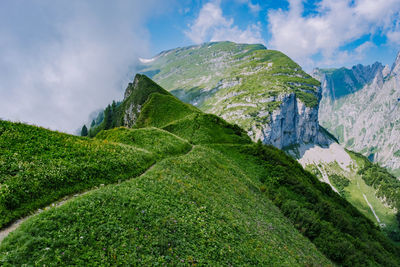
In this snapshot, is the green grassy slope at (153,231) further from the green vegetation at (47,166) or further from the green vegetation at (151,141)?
the green vegetation at (151,141)

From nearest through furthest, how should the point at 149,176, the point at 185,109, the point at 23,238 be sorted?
the point at 23,238 → the point at 149,176 → the point at 185,109

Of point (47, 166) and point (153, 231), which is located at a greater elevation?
point (47, 166)

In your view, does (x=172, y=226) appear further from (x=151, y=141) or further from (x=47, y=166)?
(x=151, y=141)

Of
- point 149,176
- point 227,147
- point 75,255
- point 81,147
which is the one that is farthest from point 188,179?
point 227,147

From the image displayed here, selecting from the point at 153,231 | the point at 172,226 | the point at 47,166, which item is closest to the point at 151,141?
the point at 47,166

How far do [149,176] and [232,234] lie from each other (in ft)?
33.1

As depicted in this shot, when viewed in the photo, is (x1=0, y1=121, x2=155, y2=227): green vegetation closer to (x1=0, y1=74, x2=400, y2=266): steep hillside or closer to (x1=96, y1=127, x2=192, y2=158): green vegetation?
(x1=0, y1=74, x2=400, y2=266): steep hillside

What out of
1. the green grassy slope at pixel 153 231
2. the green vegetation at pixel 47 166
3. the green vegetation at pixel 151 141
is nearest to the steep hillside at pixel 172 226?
the green grassy slope at pixel 153 231

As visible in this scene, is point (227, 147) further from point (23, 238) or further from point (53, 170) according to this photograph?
point (23, 238)

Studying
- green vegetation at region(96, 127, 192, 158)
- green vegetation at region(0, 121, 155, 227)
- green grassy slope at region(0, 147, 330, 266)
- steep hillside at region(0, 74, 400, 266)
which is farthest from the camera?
green vegetation at region(96, 127, 192, 158)

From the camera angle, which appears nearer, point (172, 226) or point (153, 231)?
point (153, 231)

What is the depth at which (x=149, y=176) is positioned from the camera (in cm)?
2081

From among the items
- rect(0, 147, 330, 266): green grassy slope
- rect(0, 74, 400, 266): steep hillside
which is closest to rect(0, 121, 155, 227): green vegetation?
rect(0, 74, 400, 266): steep hillside

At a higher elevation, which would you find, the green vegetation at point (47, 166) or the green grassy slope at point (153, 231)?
the green vegetation at point (47, 166)
